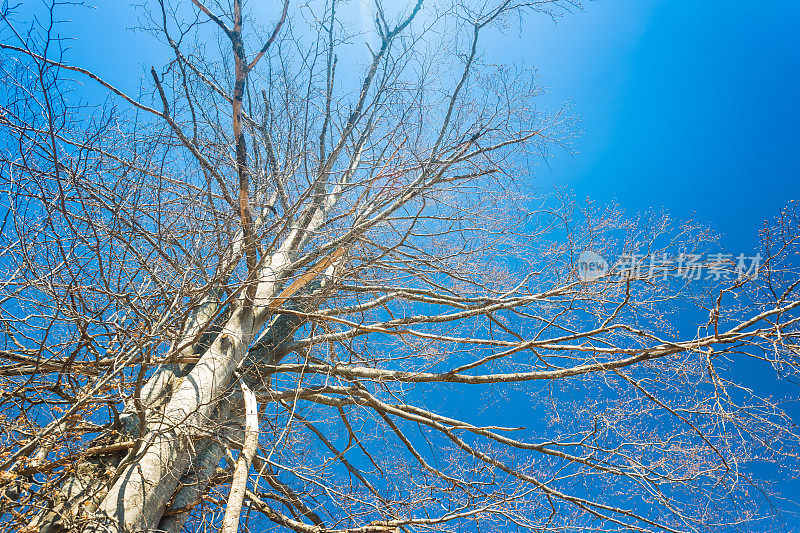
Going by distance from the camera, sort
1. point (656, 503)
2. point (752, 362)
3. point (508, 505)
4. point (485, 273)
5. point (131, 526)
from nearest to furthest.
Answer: point (131, 526) < point (508, 505) < point (656, 503) < point (485, 273) < point (752, 362)

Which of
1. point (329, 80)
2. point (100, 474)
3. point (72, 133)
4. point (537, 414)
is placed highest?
point (537, 414)

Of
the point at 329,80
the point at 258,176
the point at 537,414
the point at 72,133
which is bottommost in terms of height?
the point at 72,133

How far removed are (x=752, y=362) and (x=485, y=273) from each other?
810 cm

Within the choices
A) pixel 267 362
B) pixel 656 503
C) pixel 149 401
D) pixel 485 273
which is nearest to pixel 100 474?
pixel 149 401

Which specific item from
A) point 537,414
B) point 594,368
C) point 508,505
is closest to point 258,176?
point 594,368

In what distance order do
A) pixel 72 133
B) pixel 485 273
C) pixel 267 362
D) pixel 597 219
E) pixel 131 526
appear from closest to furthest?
pixel 72 133 → pixel 131 526 → pixel 597 219 → pixel 267 362 → pixel 485 273

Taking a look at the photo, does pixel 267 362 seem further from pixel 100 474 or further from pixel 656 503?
pixel 656 503

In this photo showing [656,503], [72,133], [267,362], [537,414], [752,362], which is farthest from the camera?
[537,414]

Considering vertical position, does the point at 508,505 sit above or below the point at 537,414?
below

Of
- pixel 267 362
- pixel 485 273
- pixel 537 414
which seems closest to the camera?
pixel 267 362

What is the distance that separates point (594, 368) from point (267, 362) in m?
2.94

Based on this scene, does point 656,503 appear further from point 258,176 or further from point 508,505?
point 258,176

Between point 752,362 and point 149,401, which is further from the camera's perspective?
point 752,362

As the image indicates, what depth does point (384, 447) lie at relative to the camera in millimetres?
4895
